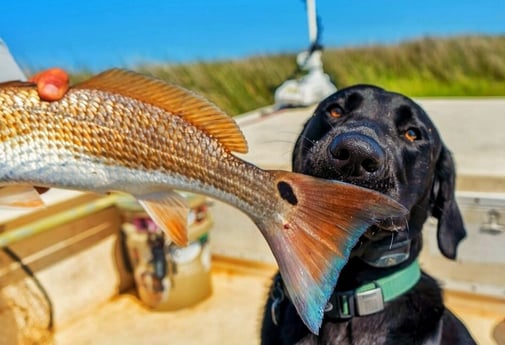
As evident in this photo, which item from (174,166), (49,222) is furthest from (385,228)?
(49,222)

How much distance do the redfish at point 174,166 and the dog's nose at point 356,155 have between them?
9.4 inches

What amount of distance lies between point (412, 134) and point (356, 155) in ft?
→ 1.63

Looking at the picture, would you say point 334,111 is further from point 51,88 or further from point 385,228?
point 51,88

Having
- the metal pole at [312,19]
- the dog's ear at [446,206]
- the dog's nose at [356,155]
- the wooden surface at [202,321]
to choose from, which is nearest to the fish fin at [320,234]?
the dog's nose at [356,155]

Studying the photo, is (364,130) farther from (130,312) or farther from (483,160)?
(130,312)

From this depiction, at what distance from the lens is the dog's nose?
55.6 inches

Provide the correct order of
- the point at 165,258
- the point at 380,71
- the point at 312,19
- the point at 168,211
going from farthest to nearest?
1. the point at 380,71
2. the point at 312,19
3. the point at 165,258
4. the point at 168,211

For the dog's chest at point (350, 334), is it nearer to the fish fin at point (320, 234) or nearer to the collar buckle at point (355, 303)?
the collar buckle at point (355, 303)

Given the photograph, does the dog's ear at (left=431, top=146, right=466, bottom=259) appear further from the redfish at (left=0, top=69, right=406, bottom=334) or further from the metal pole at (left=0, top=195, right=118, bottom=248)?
the metal pole at (left=0, top=195, right=118, bottom=248)

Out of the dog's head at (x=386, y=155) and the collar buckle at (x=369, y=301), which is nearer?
the dog's head at (x=386, y=155)

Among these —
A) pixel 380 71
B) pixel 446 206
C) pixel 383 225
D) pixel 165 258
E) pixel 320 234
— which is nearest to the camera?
pixel 320 234

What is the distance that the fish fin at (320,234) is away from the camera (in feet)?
3.82

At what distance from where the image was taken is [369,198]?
116 cm

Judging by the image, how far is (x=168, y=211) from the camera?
1329 mm
